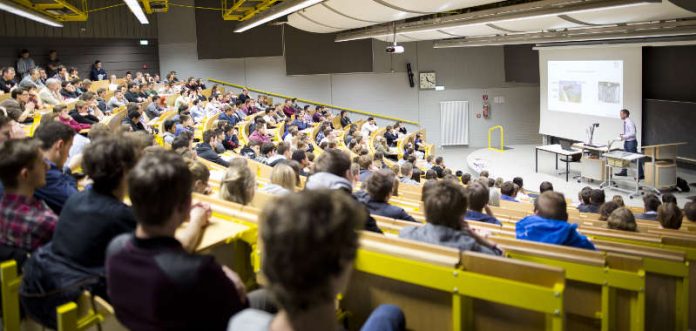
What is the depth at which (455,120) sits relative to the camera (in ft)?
72.6

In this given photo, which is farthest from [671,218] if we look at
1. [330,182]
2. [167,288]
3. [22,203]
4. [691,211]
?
[22,203]

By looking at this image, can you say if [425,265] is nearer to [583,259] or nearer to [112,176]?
[583,259]

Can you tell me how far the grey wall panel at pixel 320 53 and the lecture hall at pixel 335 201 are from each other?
2.70 meters

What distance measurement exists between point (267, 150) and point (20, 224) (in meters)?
6.16

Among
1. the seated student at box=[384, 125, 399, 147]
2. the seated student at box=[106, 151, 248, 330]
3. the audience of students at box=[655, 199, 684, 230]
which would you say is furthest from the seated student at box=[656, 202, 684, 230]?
the seated student at box=[384, 125, 399, 147]

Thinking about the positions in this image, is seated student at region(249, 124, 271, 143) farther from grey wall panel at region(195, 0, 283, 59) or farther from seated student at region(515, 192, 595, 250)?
grey wall panel at region(195, 0, 283, 59)

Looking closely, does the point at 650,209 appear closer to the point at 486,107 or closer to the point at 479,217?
the point at 479,217

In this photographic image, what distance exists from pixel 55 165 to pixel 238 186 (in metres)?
1.07

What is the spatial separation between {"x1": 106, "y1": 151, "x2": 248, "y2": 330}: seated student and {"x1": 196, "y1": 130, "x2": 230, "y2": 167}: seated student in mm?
5994

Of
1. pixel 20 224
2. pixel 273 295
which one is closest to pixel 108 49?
pixel 20 224

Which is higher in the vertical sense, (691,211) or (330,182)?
(330,182)

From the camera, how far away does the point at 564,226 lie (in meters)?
3.91

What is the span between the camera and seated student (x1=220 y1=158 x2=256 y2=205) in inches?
147

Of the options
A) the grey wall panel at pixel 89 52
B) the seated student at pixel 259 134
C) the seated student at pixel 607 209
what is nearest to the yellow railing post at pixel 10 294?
the seated student at pixel 607 209
